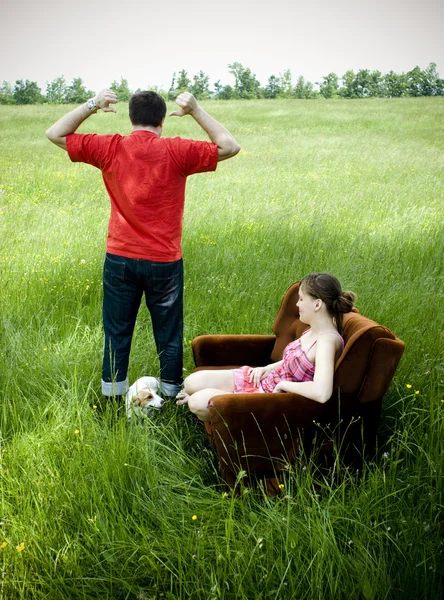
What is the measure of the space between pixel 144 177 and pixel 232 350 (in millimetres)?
1236

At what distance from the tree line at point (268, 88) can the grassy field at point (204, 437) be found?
53.2ft

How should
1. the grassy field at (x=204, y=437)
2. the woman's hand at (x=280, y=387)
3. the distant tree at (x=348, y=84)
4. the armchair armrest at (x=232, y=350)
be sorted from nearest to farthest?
the grassy field at (x=204, y=437)
the woman's hand at (x=280, y=387)
the armchair armrest at (x=232, y=350)
the distant tree at (x=348, y=84)

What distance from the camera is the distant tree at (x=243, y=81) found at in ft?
103

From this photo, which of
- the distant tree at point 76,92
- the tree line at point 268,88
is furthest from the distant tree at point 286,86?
the distant tree at point 76,92

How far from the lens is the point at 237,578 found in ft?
7.35

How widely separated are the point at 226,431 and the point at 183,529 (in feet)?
1.62

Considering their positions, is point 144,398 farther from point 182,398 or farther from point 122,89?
point 122,89

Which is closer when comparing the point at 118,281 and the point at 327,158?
the point at 118,281

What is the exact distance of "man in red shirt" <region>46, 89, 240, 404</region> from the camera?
3.08 metres

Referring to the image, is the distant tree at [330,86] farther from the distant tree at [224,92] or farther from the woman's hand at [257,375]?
the woman's hand at [257,375]

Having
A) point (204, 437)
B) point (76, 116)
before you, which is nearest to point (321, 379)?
point (204, 437)

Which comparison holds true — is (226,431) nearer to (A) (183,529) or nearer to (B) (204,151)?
(A) (183,529)

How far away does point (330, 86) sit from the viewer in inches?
1255

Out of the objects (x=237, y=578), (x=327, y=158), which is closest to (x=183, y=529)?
(x=237, y=578)
